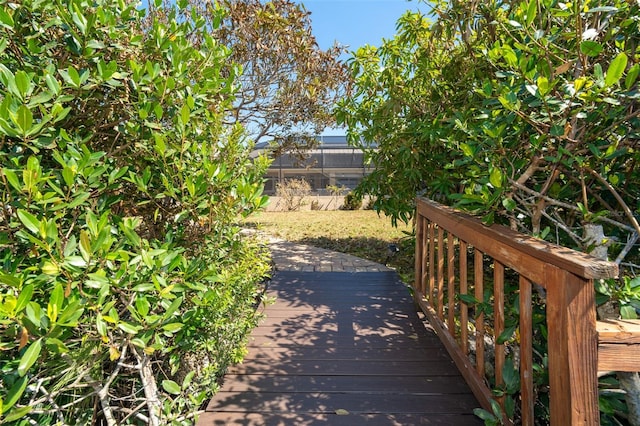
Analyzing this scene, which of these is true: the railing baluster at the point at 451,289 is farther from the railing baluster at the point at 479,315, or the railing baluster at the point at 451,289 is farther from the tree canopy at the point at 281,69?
the tree canopy at the point at 281,69

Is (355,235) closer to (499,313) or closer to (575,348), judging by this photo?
(499,313)

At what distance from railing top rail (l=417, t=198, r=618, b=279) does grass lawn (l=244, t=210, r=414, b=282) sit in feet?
6.79

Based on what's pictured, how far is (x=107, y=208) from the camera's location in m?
1.53

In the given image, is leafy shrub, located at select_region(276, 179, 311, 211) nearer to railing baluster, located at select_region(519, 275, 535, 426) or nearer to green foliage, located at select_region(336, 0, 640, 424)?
green foliage, located at select_region(336, 0, 640, 424)

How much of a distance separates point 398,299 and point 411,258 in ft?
6.91

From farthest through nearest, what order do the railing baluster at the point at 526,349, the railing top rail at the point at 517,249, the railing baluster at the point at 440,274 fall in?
the railing baluster at the point at 440,274, the railing baluster at the point at 526,349, the railing top rail at the point at 517,249

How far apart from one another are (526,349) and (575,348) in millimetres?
362

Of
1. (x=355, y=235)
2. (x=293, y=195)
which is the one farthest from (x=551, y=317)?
(x=293, y=195)

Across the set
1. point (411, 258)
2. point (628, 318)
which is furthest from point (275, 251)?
point (628, 318)

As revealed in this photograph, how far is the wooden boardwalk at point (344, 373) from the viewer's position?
188cm

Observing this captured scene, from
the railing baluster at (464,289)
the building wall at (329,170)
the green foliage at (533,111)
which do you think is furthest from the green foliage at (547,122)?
the building wall at (329,170)

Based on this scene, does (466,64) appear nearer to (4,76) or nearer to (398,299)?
(398,299)

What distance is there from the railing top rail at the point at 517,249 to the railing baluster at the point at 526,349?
4.3 inches

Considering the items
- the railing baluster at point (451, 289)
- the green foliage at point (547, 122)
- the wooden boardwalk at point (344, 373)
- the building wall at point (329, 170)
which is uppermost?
the building wall at point (329, 170)
